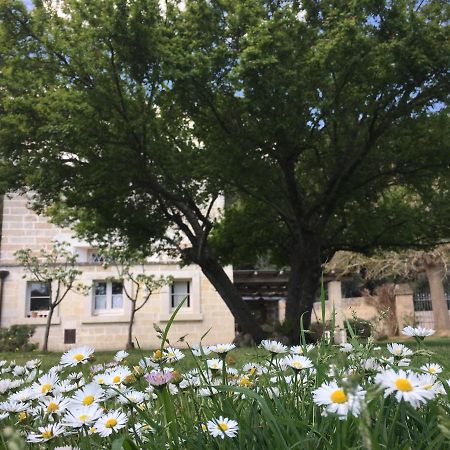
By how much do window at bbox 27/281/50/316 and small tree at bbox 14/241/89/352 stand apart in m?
0.46

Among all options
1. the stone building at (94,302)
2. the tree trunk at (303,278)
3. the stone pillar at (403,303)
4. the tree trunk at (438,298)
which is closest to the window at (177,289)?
the stone building at (94,302)

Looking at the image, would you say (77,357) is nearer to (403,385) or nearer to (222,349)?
(222,349)

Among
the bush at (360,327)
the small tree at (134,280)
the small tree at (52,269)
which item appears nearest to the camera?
the bush at (360,327)

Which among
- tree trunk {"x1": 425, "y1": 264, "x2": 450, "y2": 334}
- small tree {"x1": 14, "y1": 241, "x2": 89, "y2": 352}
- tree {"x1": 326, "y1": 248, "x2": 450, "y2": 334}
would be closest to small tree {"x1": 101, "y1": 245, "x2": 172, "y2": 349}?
small tree {"x1": 14, "y1": 241, "x2": 89, "y2": 352}

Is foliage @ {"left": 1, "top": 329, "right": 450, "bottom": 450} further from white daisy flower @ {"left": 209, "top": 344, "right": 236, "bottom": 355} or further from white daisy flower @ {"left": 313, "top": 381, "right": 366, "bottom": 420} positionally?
white daisy flower @ {"left": 313, "top": 381, "right": 366, "bottom": 420}

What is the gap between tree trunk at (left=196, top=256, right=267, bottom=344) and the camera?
13.1 metres

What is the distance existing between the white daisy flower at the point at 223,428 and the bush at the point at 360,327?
2.30 feet

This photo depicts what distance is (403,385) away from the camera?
1.04m

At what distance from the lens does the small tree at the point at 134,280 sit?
64.5 ft

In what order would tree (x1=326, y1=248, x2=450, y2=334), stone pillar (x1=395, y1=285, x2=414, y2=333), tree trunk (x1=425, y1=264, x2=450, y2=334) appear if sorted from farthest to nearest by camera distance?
stone pillar (x1=395, y1=285, x2=414, y2=333) < tree trunk (x1=425, y1=264, x2=450, y2=334) < tree (x1=326, y1=248, x2=450, y2=334)

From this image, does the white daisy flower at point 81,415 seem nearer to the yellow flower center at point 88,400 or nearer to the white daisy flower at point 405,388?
the yellow flower center at point 88,400

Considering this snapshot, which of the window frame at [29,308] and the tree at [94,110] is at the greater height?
the tree at [94,110]

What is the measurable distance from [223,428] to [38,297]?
846 inches

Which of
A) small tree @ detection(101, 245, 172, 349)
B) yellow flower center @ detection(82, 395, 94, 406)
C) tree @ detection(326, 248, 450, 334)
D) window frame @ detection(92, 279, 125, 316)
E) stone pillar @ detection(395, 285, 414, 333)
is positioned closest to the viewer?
yellow flower center @ detection(82, 395, 94, 406)
